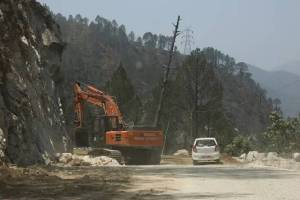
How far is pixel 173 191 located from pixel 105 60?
16711cm

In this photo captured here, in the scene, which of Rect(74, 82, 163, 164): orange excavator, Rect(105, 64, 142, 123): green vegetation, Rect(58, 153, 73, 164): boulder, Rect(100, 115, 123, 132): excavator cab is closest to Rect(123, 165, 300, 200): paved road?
Rect(58, 153, 73, 164): boulder

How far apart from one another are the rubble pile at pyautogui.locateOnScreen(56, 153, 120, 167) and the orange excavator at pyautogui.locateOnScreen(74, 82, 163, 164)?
6.52 ft

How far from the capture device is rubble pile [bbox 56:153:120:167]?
35.4 meters

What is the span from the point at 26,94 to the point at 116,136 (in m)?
11.2

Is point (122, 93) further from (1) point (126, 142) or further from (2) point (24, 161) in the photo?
(2) point (24, 161)

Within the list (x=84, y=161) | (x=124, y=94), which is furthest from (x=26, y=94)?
(x=124, y=94)

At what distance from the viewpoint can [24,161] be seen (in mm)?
28188

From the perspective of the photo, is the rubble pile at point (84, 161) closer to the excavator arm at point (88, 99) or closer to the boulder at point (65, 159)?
the boulder at point (65, 159)

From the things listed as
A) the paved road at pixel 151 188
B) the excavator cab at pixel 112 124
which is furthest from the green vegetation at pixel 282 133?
the paved road at pixel 151 188

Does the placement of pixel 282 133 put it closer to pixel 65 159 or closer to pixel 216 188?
pixel 65 159

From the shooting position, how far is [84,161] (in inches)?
1442

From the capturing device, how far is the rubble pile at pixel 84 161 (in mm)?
35375

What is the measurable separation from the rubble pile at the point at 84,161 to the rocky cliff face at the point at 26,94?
0.93m

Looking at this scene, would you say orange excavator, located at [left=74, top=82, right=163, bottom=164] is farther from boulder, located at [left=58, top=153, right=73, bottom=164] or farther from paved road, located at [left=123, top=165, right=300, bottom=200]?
paved road, located at [left=123, top=165, right=300, bottom=200]
